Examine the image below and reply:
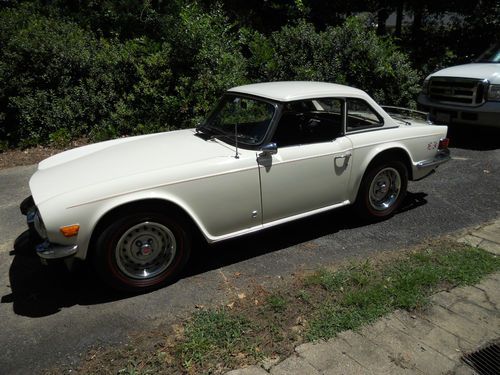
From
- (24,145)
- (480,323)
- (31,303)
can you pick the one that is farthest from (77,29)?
(480,323)

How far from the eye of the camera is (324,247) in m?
4.27

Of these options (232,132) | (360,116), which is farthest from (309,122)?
(232,132)

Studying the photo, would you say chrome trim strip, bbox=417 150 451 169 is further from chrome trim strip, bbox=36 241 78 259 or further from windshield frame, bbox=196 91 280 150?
chrome trim strip, bbox=36 241 78 259

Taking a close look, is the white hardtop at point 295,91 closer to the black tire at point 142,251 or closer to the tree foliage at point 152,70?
the black tire at point 142,251

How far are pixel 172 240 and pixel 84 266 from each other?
0.97m

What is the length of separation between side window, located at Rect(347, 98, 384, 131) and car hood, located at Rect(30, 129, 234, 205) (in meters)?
1.37

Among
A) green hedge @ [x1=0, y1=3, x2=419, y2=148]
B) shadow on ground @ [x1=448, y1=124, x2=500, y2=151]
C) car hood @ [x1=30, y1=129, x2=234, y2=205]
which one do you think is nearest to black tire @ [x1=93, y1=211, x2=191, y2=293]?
car hood @ [x1=30, y1=129, x2=234, y2=205]

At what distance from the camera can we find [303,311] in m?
3.24

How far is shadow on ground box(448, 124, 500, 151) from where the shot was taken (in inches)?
305

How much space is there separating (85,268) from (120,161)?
1.03m

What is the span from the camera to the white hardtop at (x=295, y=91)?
13.5 feet

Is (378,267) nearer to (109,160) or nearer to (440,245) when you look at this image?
(440,245)

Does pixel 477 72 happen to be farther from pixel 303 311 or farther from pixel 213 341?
pixel 213 341

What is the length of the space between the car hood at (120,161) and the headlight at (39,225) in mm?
139
